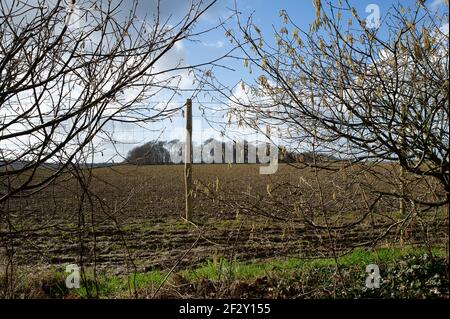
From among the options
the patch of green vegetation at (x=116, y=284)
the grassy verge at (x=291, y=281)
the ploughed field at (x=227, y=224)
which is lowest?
the patch of green vegetation at (x=116, y=284)

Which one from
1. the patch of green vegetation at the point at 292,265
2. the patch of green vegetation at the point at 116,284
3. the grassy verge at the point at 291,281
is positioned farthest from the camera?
the patch of green vegetation at the point at 292,265

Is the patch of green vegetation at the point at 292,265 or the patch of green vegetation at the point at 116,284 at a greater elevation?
the patch of green vegetation at the point at 292,265

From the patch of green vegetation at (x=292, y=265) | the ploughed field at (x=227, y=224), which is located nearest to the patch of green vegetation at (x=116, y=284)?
the ploughed field at (x=227, y=224)

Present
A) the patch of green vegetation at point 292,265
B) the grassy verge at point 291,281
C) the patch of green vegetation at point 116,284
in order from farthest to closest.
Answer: the patch of green vegetation at point 292,265 → the patch of green vegetation at point 116,284 → the grassy verge at point 291,281

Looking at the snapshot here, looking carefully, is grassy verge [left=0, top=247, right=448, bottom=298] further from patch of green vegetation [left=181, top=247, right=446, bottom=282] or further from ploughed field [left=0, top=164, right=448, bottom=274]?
ploughed field [left=0, top=164, right=448, bottom=274]

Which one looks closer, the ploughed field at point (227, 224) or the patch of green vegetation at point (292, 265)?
the ploughed field at point (227, 224)

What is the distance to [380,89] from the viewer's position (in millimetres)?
2848

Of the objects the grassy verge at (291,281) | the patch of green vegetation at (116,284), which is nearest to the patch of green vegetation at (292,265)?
Result: the grassy verge at (291,281)

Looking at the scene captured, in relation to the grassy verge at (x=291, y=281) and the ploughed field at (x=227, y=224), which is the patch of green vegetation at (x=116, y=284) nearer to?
the grassy verge at (x=291, y=281)

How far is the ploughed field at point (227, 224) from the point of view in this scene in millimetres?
2910

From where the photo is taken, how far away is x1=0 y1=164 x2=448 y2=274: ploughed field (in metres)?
2.91

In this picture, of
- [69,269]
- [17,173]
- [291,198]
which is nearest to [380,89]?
[291,198]

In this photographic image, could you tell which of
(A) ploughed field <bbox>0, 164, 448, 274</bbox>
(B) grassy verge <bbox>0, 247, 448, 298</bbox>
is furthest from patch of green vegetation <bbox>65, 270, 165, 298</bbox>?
(A) ploughed field <bbox>0, 164, 448, 274</bbox>
